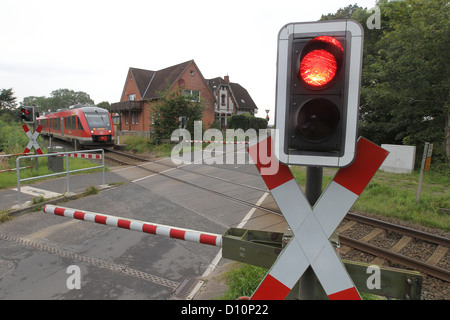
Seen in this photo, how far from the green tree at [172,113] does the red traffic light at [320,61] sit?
21084 mm

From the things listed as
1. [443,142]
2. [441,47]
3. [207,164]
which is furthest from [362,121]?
[207,164]

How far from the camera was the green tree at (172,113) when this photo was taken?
72.6 feet

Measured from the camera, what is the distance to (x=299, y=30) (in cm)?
160

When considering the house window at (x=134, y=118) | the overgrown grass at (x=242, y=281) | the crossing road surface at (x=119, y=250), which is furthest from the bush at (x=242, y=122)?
the overgrown grass at (x=242, y=281)

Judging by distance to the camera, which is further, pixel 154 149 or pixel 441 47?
pixel 154 149

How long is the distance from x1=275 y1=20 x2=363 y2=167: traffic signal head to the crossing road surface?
8.23ft

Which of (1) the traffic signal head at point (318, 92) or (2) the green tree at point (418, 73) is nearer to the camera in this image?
(1) the traffic signal head at point (318, 92)

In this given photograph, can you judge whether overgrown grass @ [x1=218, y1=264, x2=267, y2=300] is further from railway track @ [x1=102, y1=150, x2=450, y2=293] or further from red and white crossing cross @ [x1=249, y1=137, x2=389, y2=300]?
railway track @ [x1=102, y1=150, x2=450, y2=293]

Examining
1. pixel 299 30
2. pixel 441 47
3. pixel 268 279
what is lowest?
pixel 268 279

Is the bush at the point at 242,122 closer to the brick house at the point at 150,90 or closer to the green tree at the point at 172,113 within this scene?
the brick house at the point at 150,90

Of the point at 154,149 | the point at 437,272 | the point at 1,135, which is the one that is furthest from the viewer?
the point at 154,149

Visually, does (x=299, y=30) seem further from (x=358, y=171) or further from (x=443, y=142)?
(x=443, y=142)

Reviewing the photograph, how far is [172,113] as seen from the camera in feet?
73.0

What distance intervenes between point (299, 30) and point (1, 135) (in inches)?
904
